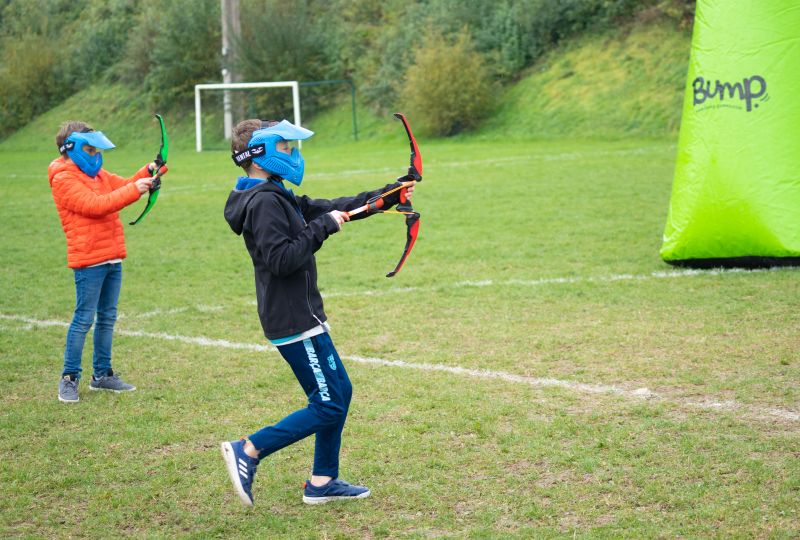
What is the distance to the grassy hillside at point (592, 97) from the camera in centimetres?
3067

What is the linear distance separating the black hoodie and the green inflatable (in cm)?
654

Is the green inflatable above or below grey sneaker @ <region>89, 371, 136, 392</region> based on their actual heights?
above

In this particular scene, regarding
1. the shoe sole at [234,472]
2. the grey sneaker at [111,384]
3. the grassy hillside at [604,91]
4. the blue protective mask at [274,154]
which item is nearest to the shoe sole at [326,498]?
the shoe sole at [234,472]

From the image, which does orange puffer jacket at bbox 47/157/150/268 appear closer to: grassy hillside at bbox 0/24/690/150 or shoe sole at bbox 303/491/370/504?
shoe sole at bbox 303/491/370/504

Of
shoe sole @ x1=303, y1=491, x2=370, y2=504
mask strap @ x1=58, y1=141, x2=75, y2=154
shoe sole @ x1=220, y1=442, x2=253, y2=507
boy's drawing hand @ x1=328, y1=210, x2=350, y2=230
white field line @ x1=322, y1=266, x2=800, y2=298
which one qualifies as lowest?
white field line @ x1=322, y1=266, x2=800, y2=298

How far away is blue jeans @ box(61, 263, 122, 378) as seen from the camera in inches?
285

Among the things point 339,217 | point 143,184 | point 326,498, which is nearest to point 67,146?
point 143,184

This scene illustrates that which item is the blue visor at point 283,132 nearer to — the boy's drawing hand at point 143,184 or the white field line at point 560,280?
the boy's drawing hand at point 143,184

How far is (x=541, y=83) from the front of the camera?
1388 inches

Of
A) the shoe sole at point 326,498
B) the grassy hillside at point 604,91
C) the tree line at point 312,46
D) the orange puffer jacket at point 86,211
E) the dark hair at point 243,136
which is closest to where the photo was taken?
the dark hair at point 243,136

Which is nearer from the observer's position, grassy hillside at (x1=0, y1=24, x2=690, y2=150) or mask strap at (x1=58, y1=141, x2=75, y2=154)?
mask strap at (x1=58, y1=141, x2=75, y2=154)

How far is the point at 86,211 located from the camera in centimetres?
709

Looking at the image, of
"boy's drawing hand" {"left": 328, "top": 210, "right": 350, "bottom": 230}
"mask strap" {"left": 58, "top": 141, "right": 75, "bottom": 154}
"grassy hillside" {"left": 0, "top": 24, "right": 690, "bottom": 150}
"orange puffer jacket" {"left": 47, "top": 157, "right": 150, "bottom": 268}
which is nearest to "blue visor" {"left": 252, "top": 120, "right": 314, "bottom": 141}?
"boy's drawing hand" {"left": 328, "top": 210, "right": 350, "bottom": 230}

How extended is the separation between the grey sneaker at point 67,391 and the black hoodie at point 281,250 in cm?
280
